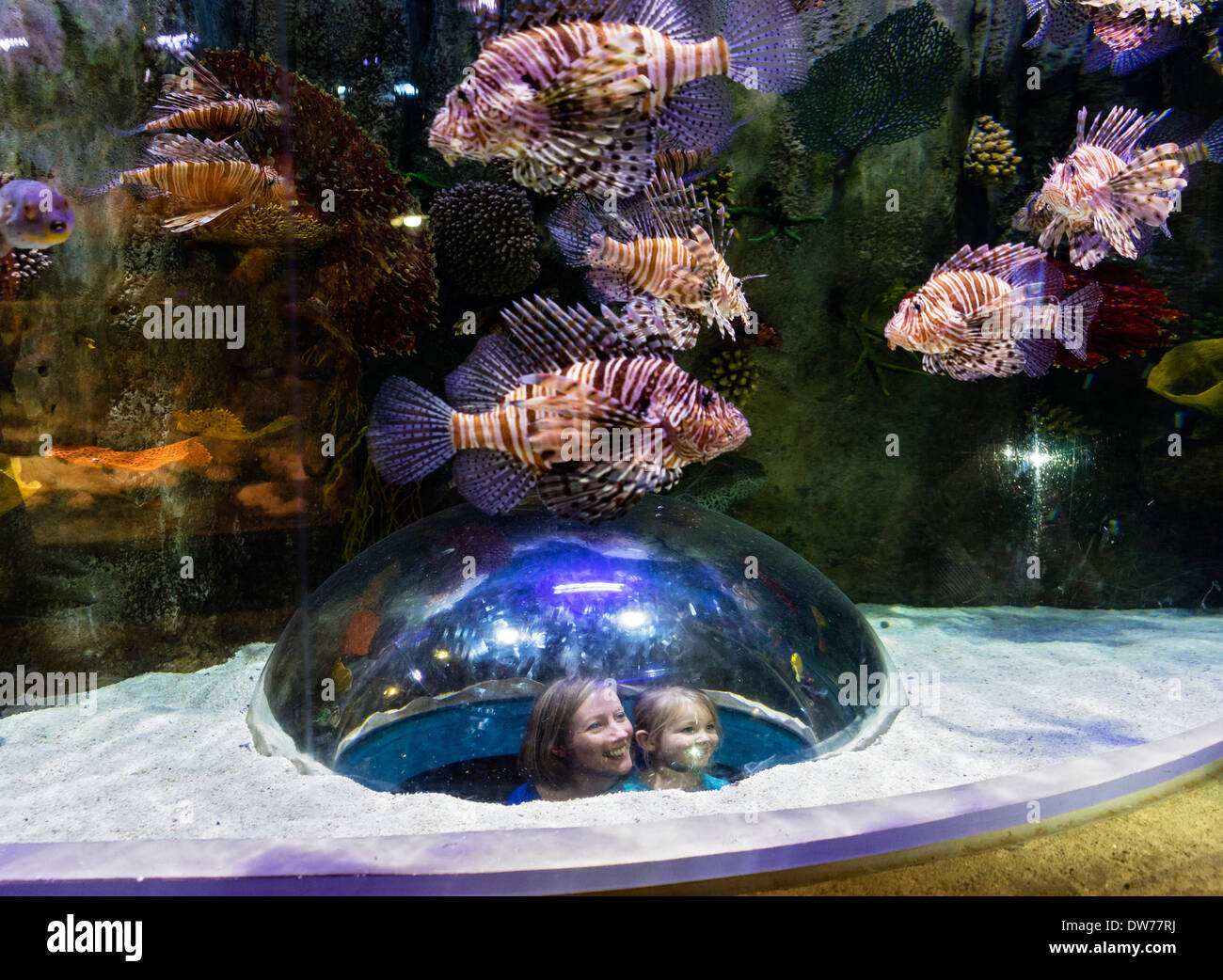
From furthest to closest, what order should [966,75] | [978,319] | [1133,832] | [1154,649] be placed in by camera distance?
[966,75] < [1154,649] < [978,319] < [1133,832]

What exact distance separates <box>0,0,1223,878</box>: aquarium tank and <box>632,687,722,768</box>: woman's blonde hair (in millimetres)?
11

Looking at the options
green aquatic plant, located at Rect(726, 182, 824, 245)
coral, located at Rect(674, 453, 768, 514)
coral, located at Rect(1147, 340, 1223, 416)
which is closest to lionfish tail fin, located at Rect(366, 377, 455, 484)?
coral, located at Rect(674, 453, 768, 514)

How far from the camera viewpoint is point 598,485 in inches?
77.0

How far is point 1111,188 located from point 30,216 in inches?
168

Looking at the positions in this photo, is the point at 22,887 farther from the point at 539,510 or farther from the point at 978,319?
the point at 978,319

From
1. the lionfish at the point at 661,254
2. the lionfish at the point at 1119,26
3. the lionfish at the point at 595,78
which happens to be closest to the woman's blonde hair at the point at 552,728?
the lionfish at the point at 661,254

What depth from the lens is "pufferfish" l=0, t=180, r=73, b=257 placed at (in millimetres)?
2500

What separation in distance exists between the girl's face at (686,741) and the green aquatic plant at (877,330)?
2820 millimetres

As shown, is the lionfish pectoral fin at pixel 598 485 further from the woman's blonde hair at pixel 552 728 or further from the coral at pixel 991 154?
the coral at pixel 991 154

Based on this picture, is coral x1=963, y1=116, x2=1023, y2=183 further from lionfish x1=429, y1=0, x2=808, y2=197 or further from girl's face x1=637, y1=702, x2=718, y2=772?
girl's face x1=637, y1=702, x2=718, y2=772

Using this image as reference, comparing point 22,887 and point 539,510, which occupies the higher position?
point 539,510
